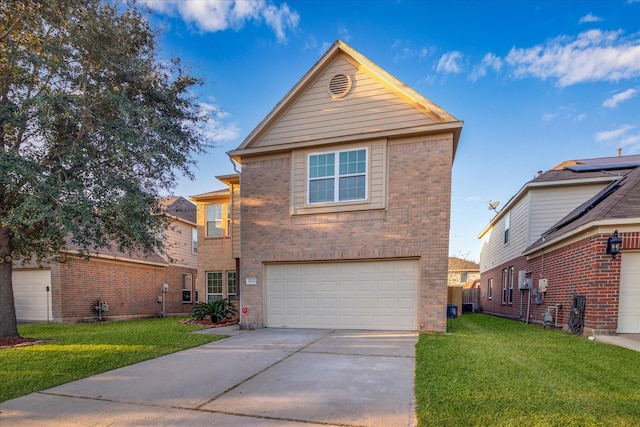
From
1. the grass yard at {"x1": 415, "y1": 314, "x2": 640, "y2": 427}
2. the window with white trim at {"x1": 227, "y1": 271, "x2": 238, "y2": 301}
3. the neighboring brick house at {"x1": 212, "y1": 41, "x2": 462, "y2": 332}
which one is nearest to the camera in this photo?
the grass yard at {"x1": 415, "y1": 314, "x2": 640, "y2": 427}

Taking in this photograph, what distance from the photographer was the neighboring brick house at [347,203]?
26.5ft

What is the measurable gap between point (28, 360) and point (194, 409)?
439 cm

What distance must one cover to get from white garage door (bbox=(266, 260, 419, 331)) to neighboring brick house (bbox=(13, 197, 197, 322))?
3.38 metres

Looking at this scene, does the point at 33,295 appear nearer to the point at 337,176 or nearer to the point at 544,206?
the point at 337,176

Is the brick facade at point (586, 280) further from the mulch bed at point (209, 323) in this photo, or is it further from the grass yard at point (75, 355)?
the mulch bed at point (209, 323)

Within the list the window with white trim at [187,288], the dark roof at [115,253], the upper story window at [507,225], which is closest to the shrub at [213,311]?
the dark roof at [115,253]

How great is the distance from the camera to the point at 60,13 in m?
6.31

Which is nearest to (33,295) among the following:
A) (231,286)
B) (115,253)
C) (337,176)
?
(115,253)

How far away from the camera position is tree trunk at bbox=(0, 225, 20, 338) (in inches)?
292

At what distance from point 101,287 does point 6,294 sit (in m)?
5.76

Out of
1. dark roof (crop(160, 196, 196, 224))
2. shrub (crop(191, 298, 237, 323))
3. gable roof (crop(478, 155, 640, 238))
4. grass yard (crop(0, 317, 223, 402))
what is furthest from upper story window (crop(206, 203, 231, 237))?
gable roof (crop(478, 155, 640, 238))

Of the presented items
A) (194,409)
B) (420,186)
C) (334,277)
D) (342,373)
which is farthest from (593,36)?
(194,409)

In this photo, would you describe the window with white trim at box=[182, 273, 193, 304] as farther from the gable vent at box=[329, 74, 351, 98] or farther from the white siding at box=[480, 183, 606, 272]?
the white siding at box=[480, 183, 606, 272]

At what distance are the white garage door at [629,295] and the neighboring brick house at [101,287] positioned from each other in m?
11.5
